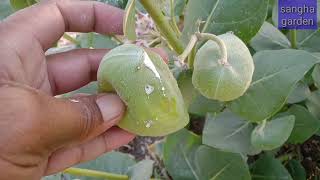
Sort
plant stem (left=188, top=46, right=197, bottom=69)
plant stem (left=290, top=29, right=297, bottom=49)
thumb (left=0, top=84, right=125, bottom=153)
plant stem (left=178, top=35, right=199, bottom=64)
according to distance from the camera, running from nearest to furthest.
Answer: thumb (left=0, top=84, right=125, bottom=153) → plant stem (left=178, top=35, right=199, bottom=64) → plant stem (left=188, top=46, right=197, bottom=69) → plant stem (left=290, top=29, right=297, bottom=49)

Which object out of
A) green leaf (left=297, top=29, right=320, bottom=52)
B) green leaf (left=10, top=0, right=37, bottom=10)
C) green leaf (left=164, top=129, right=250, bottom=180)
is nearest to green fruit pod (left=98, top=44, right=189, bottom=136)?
green leaf (left=164, top=129, right=250, bottom=180)

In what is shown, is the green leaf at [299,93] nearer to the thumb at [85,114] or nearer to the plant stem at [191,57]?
the plant stem at [191,57]

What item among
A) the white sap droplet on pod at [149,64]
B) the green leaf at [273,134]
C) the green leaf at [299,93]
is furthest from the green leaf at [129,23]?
the green leaf at [299,93]

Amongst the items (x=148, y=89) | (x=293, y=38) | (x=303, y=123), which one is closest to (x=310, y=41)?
(x=293, y=38)

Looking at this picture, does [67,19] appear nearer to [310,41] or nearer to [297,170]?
[310,41]

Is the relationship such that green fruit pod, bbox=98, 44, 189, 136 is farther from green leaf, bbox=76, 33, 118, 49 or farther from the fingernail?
green leaf, bbox=76, 33, 118, 49

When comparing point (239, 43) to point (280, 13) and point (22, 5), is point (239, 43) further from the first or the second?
point (22, 5)
